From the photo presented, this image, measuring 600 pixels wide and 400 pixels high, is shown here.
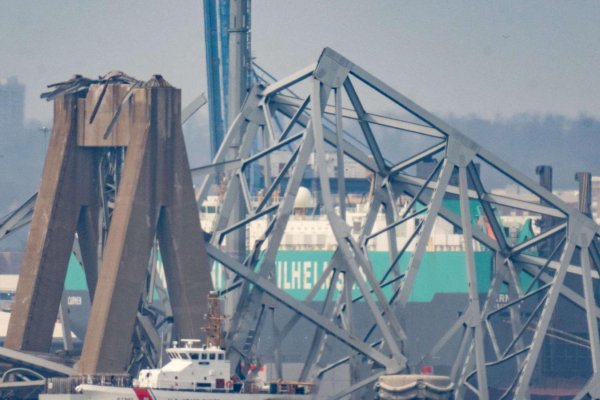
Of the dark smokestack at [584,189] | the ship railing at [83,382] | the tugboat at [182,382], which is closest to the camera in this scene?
the tugboat at [182,382]

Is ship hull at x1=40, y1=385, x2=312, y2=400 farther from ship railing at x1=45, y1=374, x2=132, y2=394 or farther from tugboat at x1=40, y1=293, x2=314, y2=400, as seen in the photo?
ship railing at x1=45, y1=374, x2=132, y2=394

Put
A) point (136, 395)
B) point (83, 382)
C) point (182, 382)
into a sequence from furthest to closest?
point (83, 382), point (182, 382), point (136, 395)

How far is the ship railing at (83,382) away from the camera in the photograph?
2813 inches

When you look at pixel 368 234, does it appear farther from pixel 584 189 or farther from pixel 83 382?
pixel 584 189

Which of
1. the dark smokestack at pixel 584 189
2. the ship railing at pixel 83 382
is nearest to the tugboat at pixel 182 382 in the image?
the ship railing at pixel 83 382

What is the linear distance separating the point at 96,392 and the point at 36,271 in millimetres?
7149

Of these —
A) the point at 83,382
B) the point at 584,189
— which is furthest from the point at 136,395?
the point at 584,189

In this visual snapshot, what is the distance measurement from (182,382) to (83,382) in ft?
12.4

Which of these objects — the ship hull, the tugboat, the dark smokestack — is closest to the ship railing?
the tugboat

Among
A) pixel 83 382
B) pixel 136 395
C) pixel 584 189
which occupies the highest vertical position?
pixel 584 189

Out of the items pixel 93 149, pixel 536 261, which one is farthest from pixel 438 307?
pixel 93 149

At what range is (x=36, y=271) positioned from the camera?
249ft

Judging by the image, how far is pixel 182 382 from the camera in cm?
7031

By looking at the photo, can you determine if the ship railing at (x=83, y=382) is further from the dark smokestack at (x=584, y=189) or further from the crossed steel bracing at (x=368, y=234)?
the dark smokestack at (x=584, y=189)
